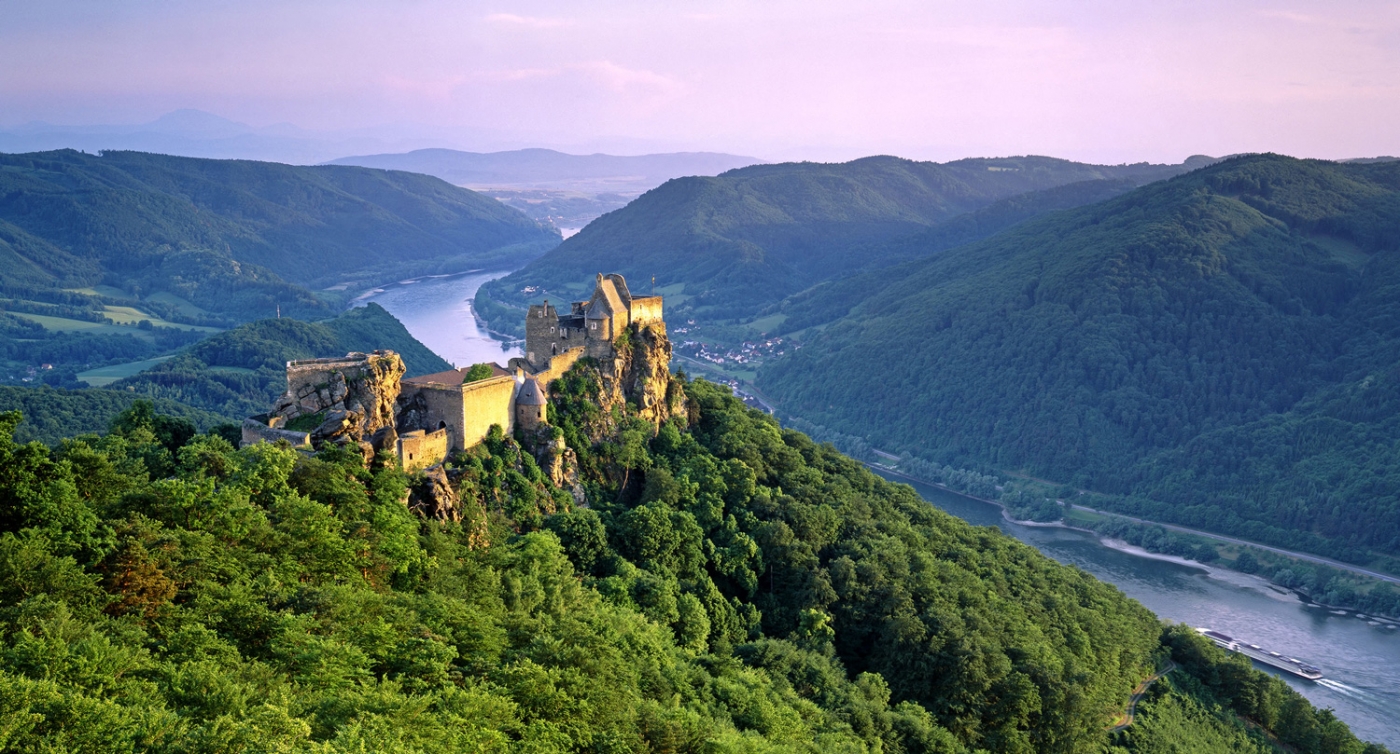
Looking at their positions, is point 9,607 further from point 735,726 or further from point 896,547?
point 896,547

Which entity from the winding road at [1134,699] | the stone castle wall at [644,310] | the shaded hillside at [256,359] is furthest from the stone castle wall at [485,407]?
the shaded hillside at [256,359]

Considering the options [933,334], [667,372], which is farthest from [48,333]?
[667,372]

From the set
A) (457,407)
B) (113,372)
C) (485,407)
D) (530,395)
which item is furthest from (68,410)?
(457,407)

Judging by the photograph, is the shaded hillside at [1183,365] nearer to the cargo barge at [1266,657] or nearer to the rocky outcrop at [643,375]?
the cargo barge at [1266,657]

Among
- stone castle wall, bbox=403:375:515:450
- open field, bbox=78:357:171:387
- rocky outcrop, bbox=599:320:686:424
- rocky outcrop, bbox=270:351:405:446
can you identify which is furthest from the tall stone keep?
open field, bbox=78:357:171:387

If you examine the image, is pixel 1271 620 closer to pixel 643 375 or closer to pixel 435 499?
pixel 643 375
